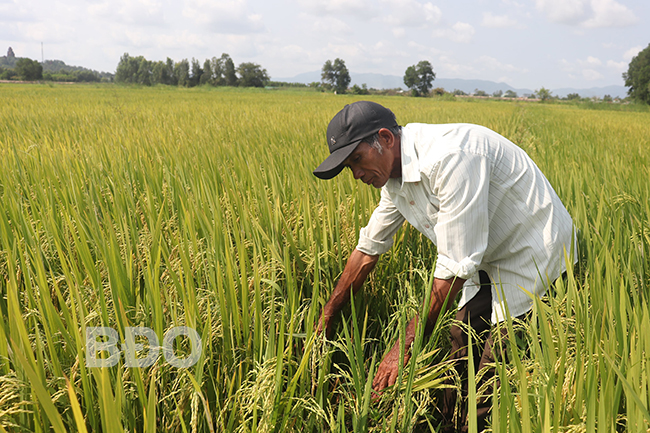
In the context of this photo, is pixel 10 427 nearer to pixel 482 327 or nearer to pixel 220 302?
pixel 220 302

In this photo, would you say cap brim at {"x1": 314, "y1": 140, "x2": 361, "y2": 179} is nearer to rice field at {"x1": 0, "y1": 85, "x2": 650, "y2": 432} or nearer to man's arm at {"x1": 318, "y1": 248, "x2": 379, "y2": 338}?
rice field at {"x1": 0, "y1": 85, "x2": 650, "y2": 432}

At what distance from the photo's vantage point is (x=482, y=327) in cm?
172

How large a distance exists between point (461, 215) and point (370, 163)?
0.36 metres

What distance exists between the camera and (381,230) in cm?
159

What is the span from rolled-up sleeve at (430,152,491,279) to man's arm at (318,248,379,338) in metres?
0.36

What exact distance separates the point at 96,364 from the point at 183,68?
83306mm

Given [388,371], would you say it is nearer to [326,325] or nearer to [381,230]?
[326,325]

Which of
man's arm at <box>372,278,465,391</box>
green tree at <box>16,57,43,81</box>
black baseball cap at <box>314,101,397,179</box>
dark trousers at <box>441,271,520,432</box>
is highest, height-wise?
green tree at <box>16,57,43,81</box>

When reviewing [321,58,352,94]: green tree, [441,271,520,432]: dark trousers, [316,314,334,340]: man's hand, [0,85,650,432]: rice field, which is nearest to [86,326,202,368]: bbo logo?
[0,85,650,432]: rice field

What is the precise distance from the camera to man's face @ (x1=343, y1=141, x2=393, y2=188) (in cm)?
132

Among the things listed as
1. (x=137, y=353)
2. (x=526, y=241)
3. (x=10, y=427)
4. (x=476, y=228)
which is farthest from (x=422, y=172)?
(x=10, y=427)

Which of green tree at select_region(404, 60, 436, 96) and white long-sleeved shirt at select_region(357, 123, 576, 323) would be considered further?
green tree at select_region(404, 60, 436, 96)

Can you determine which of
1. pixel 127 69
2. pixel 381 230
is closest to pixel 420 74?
pixel 127 69

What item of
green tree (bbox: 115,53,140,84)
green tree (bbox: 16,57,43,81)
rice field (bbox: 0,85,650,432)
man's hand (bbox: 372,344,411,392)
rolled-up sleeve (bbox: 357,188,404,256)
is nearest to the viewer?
rice field (bbox: 0,85,650,432)
